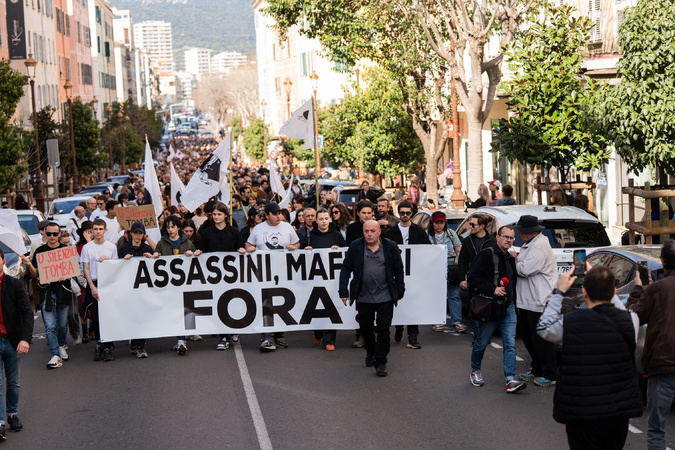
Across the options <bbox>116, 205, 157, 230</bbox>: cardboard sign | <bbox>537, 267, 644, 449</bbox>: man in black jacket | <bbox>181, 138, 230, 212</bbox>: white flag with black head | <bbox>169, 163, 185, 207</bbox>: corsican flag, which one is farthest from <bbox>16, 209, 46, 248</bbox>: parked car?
<bbox>537, 267, 644, 449</bbox>: man in black jacket

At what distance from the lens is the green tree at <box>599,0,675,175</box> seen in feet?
47.9

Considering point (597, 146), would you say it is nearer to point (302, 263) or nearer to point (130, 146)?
point (302, 263)

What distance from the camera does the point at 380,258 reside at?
10.9 meters

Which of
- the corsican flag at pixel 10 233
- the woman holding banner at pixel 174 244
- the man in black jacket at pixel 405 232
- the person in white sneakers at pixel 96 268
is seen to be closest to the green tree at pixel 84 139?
the corsican flag at pixel 10 233

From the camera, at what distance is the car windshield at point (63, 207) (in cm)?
2775

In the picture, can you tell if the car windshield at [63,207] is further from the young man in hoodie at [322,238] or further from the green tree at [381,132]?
the young man in hoodie at [322,238]

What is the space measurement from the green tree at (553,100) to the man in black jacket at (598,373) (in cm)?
1315

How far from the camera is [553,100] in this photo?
19.1 metres

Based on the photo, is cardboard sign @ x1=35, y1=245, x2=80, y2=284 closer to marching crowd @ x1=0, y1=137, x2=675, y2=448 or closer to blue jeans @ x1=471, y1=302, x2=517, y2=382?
marching crowd @ x1=0, y1=137, x2=675, y2=448

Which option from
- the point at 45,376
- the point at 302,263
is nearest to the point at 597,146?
the point at 302,263

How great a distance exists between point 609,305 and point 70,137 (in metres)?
45.5

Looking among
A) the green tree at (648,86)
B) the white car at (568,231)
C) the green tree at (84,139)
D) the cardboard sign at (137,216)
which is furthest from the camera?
the green tree at (84,139)

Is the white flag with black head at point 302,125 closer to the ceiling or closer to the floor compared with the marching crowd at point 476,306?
closer to the ceiling

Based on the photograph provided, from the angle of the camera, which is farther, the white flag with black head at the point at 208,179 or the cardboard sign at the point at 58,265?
the white flag with black head at the point at 208,179
